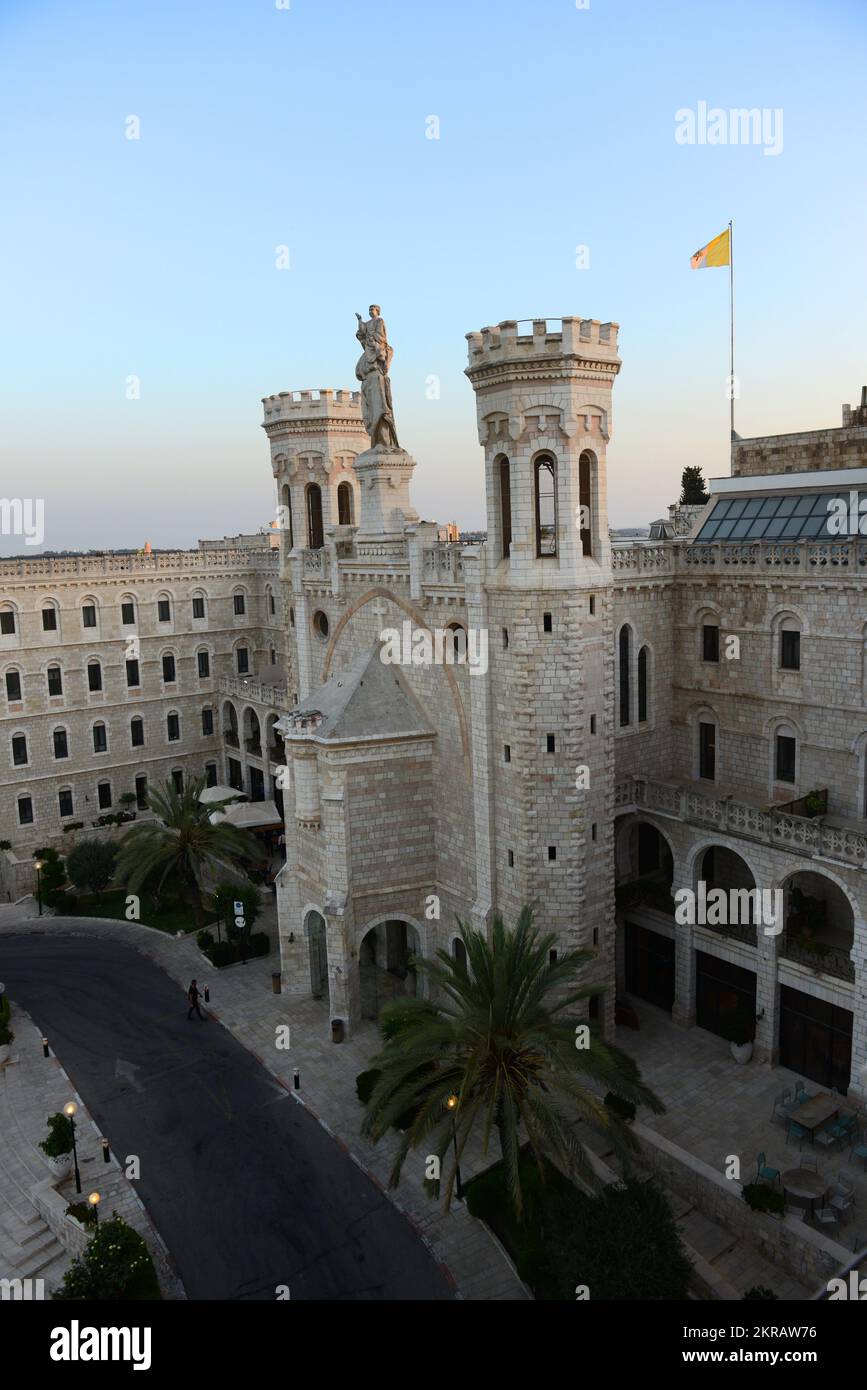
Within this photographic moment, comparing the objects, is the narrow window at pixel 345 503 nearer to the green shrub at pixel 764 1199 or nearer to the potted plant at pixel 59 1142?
the potted plant at pixel 59 1142

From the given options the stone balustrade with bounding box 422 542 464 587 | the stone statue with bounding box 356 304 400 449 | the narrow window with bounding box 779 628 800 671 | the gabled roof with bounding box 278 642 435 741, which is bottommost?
the gabled roof with bounding box 278 642 435 741

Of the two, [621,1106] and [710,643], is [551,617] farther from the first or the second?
[621,1106]

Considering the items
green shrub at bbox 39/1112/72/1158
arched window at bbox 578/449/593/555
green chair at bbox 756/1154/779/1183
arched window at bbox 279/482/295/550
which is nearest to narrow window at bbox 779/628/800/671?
arched window at bbox 578/449/593/555

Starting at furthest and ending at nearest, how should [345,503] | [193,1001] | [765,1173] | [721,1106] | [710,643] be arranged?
[345,503] → [193,1001] → [710,643] → [721,1106] → [765,1173]

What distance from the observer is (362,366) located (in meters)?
32.4

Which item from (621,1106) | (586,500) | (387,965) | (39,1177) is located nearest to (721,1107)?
(621,1106)

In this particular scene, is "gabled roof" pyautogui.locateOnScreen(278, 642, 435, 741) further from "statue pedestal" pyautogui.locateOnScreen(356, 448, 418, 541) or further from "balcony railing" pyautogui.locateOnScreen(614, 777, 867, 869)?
"balcony railing" pyautogui.locateOnScreen(614, 777, 867, 869)

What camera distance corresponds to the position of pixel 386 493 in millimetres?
Answer: 32375

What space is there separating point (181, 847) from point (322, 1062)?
39.5 ft

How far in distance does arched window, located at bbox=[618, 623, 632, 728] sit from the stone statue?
33.3 ft

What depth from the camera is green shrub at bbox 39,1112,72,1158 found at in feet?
77.0

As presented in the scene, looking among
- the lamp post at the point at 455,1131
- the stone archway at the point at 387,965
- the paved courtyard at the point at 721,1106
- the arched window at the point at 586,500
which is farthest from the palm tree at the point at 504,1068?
the arched window at the point at 586,500

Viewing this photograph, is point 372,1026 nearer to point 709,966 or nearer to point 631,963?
point 631,963
